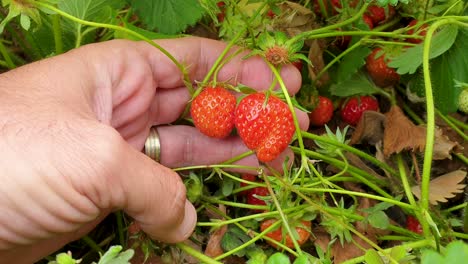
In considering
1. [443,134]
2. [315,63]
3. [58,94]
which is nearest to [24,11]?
[58,94]

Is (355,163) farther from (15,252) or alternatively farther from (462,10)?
(15,252)

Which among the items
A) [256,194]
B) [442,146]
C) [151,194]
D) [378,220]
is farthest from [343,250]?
[151,194]

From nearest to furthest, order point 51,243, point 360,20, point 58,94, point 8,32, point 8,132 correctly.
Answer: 1. point 8,132
2. point 58,94
3. point 51,243
4. point 360,20
5. point 8,32

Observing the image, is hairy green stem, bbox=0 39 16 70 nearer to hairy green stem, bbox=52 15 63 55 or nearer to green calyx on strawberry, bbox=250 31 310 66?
hairy green stem, bbox=52 15 63 55

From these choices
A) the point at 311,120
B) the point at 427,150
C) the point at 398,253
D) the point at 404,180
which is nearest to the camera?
the point at 398,253

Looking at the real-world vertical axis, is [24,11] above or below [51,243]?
above

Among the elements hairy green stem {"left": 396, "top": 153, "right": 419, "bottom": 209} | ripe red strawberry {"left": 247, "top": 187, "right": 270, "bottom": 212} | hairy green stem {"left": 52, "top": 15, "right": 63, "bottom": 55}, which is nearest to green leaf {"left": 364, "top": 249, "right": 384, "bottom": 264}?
hairy green stem {"left": 396, "top": 153, "right": 419, "bottom": 209}

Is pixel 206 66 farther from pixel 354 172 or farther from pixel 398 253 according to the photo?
pixel 398 253
